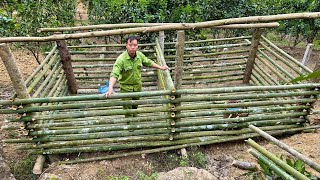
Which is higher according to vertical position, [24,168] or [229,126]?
[229,126]

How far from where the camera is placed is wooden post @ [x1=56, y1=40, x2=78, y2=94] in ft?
15.8

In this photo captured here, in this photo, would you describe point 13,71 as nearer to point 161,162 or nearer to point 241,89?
point 161,162

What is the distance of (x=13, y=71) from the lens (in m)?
3.16

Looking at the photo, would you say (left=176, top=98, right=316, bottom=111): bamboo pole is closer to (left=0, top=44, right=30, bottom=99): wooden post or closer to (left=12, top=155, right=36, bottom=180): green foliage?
(left=0, top=44, right=30, bottom=99): wooden post

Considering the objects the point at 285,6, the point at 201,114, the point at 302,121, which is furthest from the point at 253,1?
the point at 201,114

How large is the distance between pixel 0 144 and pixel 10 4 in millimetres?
3695

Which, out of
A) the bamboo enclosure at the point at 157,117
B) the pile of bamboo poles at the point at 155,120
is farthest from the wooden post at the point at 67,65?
the pile of bamboo poles at the point at 155,120

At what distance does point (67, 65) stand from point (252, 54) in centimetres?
352

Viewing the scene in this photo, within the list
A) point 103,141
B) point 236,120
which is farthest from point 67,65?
point 236,120

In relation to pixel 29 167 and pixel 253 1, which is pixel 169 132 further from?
pixel 253 1

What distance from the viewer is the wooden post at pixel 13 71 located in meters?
2.99

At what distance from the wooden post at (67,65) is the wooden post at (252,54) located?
3413 millimetres

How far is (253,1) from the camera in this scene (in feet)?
26.2

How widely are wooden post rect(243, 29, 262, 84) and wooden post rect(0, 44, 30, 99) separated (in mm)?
4049
